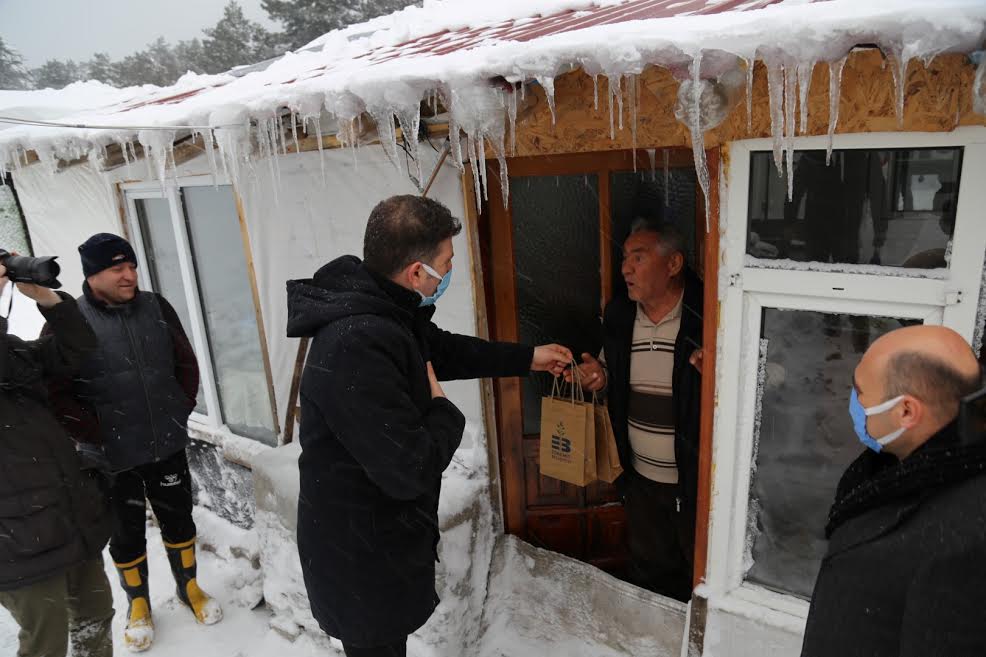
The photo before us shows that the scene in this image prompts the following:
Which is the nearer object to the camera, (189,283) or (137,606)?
(137,606)

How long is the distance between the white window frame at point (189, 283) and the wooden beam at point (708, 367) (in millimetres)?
3206

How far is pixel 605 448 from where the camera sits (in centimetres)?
304

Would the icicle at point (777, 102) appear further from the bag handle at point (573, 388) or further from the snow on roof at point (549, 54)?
the bag handle at point (573, 388)

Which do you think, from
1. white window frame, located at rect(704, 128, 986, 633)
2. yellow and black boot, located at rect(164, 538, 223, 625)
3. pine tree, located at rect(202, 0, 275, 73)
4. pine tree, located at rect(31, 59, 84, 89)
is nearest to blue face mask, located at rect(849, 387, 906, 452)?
white window frame, located at rect(704, 128, 986, 633)

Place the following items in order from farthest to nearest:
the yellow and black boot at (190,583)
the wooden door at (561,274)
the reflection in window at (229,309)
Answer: the reflection in window at (229,309), the yellow and black boot at (190,583), the wooden door at (561,274)

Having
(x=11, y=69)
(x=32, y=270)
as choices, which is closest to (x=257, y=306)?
(x=32, y=270)

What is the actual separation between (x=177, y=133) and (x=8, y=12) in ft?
221

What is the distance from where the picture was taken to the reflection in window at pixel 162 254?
15.8 ft

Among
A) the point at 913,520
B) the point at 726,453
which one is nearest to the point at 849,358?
the point at 726,453

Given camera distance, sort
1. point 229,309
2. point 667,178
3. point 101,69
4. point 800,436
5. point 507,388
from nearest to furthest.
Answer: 1. point 800,436
2. point 667,178
3. point 507,388
4. point 229,309
5. point 101,69

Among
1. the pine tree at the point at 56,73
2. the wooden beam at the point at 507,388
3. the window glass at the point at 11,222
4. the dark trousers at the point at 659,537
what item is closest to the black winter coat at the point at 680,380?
the dark trousers at the point at 659,537

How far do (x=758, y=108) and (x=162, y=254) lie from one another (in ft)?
14.8

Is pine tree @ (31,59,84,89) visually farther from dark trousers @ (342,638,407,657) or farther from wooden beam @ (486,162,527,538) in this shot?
dark trousers @ (342,638,407,657)

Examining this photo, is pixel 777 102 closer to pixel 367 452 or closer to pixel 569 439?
pixel 367 452
